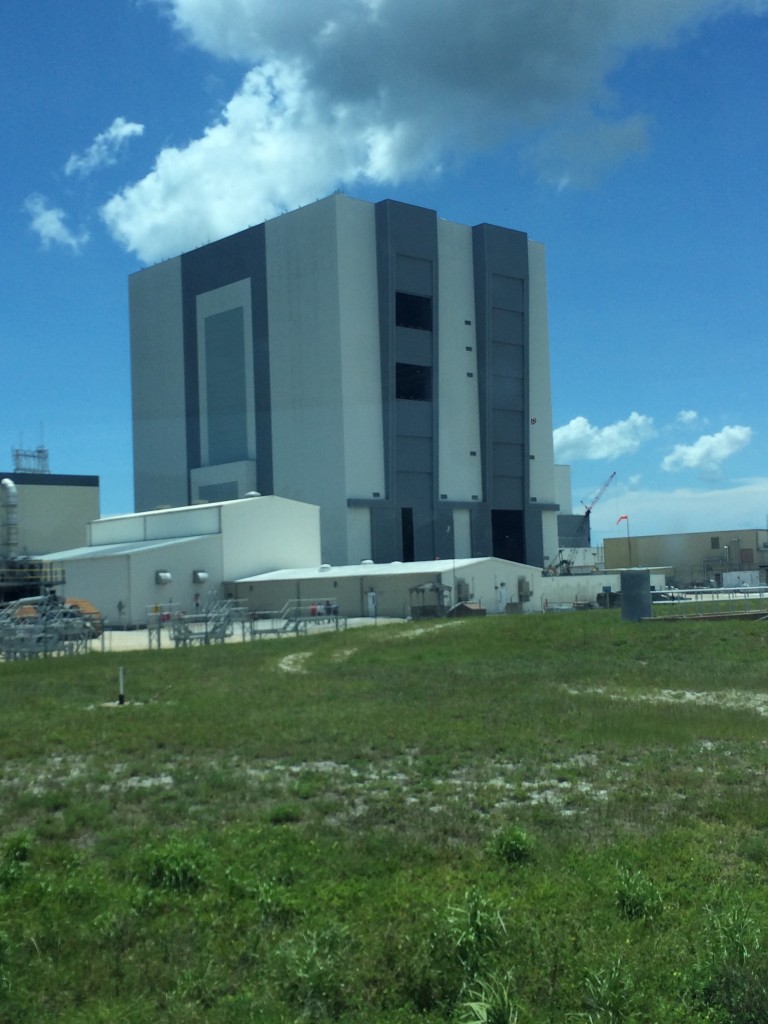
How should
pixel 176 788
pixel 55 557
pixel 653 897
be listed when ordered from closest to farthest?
pixel 653 897 < pixel 176 788 < pixel 55 557

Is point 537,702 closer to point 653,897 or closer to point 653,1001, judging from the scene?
point 653,897

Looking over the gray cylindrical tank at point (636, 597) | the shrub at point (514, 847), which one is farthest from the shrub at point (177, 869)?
the gray cylindrical tank at point (636, 597)

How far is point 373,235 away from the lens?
7081 centimetres

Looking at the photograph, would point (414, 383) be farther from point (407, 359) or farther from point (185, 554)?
point (185, 554)

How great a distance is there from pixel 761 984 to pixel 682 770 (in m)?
5.98

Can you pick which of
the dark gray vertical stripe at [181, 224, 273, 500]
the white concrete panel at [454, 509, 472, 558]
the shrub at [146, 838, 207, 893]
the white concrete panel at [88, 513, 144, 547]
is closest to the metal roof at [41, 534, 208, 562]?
the white concrete panel at [88, 513, 144, 547]

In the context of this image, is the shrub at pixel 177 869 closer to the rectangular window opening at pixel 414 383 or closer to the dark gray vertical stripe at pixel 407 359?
the dark gray vertical stripe at pixel 407 359

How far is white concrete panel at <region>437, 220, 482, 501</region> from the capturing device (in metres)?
72.8

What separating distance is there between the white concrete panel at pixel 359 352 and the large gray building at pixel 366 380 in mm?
110

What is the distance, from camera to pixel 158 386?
3238 inches

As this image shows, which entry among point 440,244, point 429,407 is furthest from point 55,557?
point 440,244

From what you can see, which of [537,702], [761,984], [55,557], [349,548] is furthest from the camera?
[349,548]

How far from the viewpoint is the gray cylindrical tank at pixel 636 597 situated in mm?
31609

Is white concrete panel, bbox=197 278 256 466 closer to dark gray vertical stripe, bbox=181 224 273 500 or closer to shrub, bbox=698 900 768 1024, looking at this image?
dark gray vertical stripe, bbox=181 224 273 500
